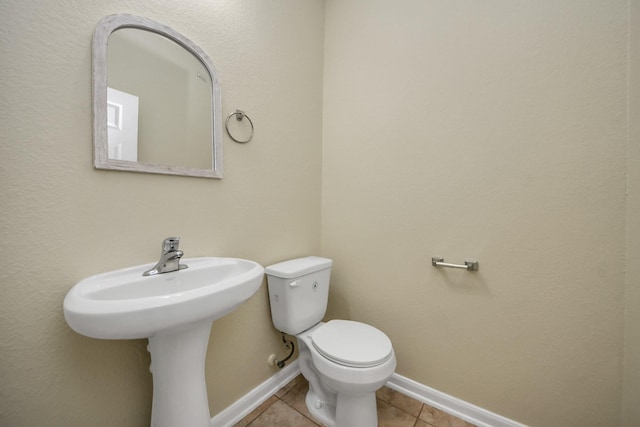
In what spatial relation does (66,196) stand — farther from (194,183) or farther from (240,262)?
(240,262)

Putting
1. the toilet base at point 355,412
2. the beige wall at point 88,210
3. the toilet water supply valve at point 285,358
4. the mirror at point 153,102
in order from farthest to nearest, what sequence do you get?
the toilet water supply valve at point 285,358 → the toilet base at point 355,412 → the mirror at point 153,102 → the beige wall at point 88,210

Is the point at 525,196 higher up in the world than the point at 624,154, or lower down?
lower down

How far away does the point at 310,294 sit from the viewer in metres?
1.27

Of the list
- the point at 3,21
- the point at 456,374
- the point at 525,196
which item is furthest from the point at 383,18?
the point at 456,374

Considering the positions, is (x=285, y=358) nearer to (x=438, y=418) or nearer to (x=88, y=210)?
(x=438, y=418)

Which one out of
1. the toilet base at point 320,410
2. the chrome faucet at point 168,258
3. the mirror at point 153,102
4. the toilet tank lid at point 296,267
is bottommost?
the toilet base at point 320,410

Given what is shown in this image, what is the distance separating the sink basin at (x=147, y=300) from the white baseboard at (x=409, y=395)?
2.31ft

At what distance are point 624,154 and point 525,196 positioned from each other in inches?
12.1

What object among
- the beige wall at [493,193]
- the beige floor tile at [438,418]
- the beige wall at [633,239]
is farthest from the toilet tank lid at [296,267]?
the beige wall at [633,239]

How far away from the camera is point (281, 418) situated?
3.69 ft

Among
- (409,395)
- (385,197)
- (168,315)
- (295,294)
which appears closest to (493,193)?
(385,197)

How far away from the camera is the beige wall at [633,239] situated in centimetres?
81

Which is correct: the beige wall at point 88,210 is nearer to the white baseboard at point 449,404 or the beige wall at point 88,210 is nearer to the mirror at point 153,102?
the mirror at point 153,102

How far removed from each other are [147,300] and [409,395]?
1416 mm
